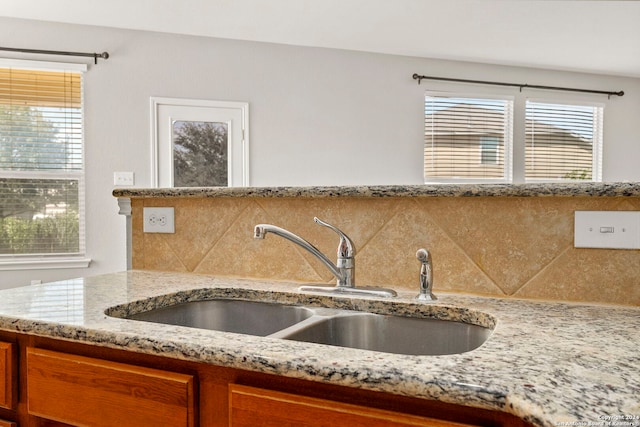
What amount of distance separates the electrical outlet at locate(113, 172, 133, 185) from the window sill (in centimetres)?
66

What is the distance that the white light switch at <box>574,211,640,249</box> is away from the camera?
1.05 metres

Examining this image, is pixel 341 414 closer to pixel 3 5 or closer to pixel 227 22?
pixel 227 22

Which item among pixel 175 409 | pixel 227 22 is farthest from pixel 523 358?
pixel 227 22

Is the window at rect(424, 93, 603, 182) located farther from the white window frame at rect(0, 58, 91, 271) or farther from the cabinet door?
the cabinet door

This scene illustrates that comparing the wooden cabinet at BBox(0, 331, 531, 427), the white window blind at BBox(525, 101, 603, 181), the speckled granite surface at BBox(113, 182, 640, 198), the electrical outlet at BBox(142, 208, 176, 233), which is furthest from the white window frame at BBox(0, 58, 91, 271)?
the white window blind at BBox(525, 101, 603, 181)

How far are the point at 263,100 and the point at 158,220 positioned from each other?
2873 mm

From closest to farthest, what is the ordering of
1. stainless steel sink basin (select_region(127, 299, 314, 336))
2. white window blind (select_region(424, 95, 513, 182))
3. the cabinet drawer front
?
the cabinet drawer front, stainless steel sink basin (select_region(127, 299, 314, 336)), white window blind (select_region(424, 95, 513, 182))

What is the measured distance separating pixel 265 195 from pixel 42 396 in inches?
27.7

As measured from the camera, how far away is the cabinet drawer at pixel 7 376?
37.9 inches

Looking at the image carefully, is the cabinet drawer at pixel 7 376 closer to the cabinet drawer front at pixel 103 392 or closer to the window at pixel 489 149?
the cabinet drawer front at pixel 103 392

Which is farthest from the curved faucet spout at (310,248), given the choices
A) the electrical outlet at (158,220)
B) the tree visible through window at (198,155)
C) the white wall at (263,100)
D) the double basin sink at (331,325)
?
the white wall at (263,100)

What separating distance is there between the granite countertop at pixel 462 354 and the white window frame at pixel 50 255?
9.26 ft

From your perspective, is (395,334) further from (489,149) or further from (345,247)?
(489,149)

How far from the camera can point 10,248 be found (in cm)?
370
